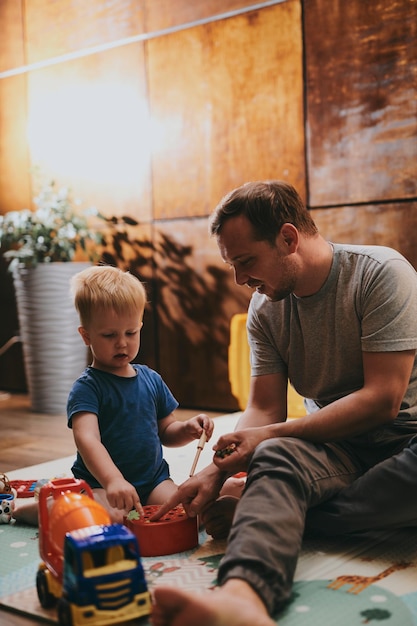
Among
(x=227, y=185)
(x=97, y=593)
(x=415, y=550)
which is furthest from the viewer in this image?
(x=227, y=185)

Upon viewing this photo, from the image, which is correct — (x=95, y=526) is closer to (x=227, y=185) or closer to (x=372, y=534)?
(x=372, y=534)

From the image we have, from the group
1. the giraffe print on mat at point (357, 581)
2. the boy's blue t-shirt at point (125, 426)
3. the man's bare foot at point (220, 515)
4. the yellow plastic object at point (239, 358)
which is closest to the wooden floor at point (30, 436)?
the yellow plastic object at point (239, 358)

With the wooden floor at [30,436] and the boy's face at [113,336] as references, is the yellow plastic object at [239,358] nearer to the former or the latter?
the wooden floor at [30,436]

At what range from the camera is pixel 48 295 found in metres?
3.80

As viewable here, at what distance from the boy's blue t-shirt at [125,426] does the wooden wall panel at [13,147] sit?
2804mm

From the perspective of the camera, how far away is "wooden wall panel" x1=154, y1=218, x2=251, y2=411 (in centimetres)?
366

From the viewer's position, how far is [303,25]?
329 centimetres

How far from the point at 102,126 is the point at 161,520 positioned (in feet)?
9.28

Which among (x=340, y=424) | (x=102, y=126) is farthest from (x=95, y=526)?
(x=102, y=126)

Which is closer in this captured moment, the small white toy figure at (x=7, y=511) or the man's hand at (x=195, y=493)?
the man's hand at (x=195, y=493)

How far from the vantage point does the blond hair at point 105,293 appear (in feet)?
6.16

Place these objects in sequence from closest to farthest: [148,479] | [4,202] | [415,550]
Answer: [415,550]
[148,479]
[4,202]

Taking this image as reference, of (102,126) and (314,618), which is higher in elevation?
(102,126)

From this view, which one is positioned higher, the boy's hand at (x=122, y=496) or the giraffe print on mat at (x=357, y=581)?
the boy's hand at (x=122, y=496)
